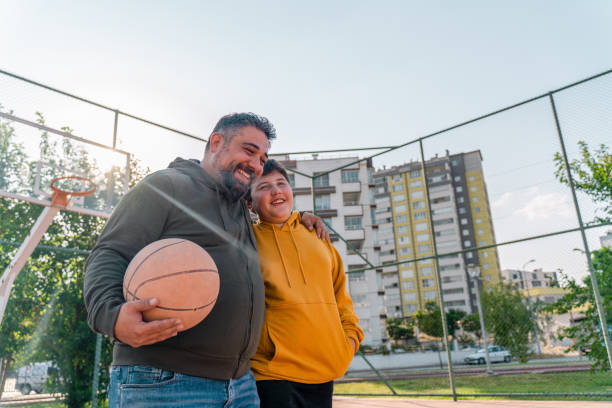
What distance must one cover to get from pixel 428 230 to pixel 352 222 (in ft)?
A: 62.0

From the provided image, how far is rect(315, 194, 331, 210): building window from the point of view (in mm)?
36281

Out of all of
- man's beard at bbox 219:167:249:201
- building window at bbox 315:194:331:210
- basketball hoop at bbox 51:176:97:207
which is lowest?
man's beard at bbox 219:167:249:201

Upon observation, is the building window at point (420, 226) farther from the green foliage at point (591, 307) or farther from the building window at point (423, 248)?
the green foliage at point (591, 307)

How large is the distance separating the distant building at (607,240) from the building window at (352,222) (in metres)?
31.3

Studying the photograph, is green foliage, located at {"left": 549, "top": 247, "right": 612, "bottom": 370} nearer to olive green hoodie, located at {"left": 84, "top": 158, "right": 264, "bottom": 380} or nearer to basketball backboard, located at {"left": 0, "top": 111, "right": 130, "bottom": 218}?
olive green hoodie, located at {"left": 84, "top": 158, "right": 264, "bottom": 380}

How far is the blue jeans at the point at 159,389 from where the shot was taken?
1.27 metres

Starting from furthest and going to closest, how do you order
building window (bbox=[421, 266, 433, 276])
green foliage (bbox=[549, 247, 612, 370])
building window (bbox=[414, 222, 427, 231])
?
1. building window (bbox=[414, 222, 427, 231])
2. building window (bbox=[421, 266, 433, 276])
3. green foliage (bbox=[549, 247, 612, 370])

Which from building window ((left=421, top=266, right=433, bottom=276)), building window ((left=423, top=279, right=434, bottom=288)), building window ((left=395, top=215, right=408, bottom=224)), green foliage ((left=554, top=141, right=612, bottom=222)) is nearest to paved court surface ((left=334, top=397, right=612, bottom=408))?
green foliage ((left=554, top=141, right=612, bottom=222))

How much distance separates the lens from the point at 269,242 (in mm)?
1967

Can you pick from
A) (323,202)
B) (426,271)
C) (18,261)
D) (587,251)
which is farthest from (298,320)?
(426,271)

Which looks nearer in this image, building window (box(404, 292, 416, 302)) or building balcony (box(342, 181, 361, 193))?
building balcony (box(342, 181, 361, 193))

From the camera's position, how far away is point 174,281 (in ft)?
4.03

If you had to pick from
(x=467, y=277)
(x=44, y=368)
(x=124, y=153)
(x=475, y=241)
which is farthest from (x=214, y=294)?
(x=475, y=241)

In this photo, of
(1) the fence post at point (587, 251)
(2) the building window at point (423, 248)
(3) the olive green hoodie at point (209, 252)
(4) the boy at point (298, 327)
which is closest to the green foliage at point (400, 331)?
(2) the building window at point (423, 248)
